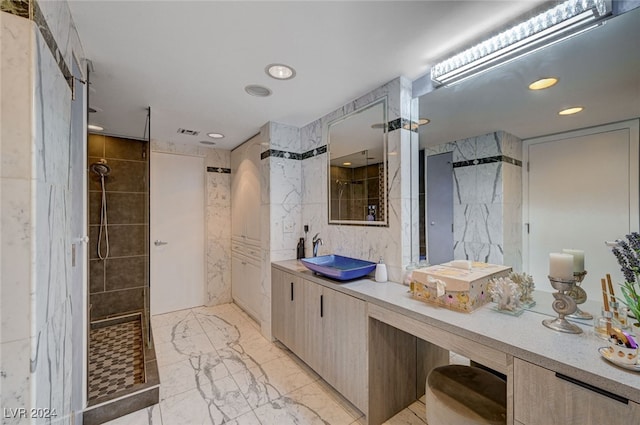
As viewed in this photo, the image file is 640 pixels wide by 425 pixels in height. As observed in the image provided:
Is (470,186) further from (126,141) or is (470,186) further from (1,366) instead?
(126,141)

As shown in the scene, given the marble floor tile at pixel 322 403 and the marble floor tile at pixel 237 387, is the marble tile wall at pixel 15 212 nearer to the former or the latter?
the marble floor tile at pixel 237 387

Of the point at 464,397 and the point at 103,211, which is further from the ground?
the point at 103,211

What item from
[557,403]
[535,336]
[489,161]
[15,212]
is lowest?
[557,403]

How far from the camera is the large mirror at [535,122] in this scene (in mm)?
1155

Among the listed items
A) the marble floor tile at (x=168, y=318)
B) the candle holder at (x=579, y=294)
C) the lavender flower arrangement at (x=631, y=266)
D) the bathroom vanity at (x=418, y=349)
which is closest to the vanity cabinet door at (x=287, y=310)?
the bathroom vanity at (x=418, y=349)

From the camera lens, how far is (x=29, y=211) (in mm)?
829

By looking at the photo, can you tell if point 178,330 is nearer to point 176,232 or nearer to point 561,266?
point 176,232

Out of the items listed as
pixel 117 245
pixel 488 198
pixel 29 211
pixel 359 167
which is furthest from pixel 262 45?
pixel 117 245

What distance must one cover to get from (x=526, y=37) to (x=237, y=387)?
293 cm

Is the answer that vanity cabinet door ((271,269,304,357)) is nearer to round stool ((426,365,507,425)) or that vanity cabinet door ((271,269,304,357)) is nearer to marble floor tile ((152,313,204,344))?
marble floor tile ((152,313,204,344))

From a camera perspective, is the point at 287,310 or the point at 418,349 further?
the point at 287,310

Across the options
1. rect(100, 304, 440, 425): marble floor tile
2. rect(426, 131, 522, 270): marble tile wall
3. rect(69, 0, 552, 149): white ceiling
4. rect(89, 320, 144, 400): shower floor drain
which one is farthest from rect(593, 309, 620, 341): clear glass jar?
rect(89, 320, 144, 400): shower floor drain

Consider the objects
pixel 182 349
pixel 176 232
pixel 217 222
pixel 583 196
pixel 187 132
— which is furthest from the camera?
pixel 217 222

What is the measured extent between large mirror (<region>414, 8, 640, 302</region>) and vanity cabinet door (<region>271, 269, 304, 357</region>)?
3.90 ft
